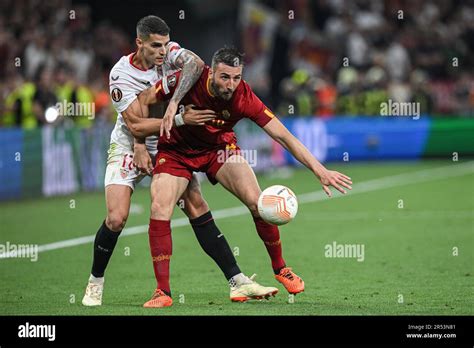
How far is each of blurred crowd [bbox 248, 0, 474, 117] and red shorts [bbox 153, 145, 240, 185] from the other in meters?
17.3

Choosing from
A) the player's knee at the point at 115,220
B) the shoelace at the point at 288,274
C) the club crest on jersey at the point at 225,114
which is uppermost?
the club crest on jersey at the point at 225,114

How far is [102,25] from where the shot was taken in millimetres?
27734

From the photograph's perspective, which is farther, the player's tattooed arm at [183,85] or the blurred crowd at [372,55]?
the blurred crowd at [372,55]

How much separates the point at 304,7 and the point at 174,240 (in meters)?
17.8

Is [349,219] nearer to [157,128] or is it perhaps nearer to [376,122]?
[157,128]

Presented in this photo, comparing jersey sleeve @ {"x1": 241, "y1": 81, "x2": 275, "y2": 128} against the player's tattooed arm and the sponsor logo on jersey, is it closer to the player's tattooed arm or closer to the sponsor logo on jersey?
the sponsor logo on jersey

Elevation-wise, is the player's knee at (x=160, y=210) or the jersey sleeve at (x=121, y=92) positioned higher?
the jersey sleeve at (x=121, y=92)

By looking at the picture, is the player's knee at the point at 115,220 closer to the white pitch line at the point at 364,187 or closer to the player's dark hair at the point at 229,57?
the player's dark hair at the point at 229,57

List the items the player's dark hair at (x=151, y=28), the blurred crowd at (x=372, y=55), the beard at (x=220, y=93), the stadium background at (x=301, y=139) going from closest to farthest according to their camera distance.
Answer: the beard at (x=220, y=93), the player's dark hair at (x=151, y=28), the stadium background at (x=301, y=139), the blurred crowd at (x=372, y=55)

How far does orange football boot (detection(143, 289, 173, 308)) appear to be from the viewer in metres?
9.04

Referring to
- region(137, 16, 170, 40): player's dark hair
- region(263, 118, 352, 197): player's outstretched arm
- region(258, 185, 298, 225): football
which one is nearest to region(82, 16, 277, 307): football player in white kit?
region(137, 16, 170, 40): player's dark hair

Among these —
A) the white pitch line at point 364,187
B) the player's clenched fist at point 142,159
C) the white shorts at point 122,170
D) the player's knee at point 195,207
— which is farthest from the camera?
the white pitch line at point 364,187

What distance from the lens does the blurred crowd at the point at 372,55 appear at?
27391 millimetres

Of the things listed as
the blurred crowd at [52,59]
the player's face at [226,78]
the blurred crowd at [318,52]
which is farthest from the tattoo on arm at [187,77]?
the blurred crowd at [318,52]
